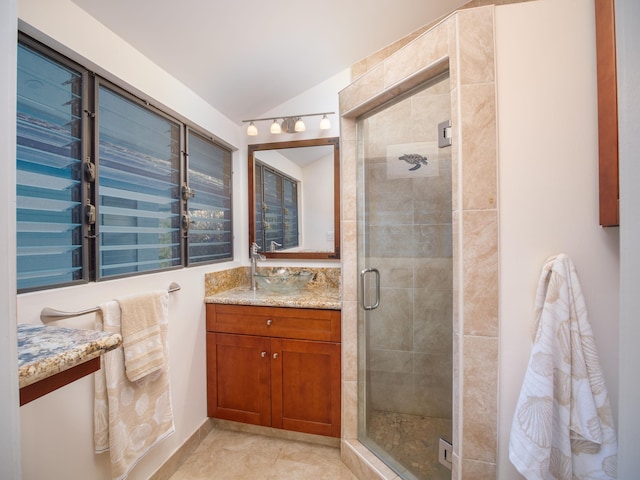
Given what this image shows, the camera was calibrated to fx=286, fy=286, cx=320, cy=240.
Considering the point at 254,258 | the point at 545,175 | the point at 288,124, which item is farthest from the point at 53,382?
the point at 288,124

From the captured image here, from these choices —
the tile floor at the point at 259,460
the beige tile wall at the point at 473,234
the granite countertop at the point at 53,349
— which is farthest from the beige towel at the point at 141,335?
the beige tile wall at the point at 473,234

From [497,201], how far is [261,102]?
1825 millimetres

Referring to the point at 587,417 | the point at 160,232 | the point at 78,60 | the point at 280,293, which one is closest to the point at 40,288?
the point at 160,232

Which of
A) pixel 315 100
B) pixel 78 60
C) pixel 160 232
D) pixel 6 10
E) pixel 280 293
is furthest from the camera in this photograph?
pixel 315 100

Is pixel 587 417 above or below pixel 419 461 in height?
above

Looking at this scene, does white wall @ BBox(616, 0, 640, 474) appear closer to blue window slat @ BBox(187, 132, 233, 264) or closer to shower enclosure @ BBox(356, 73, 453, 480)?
shower enclosure @ BBox(356, 73, 453, 480)

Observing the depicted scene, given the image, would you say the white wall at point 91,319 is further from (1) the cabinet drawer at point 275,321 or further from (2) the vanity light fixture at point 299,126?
(2) the vanity light fixture at point 299,126

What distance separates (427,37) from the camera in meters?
1.20

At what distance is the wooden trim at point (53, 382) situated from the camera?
592 mm

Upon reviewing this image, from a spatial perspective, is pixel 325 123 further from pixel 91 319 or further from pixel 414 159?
pixel 91 319

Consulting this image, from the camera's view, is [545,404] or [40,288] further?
[40,288]

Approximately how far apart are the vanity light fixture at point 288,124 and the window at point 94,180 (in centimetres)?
47

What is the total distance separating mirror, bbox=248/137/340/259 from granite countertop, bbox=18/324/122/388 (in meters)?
1.62

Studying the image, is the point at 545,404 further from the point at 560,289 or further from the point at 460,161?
the point at 460,161
